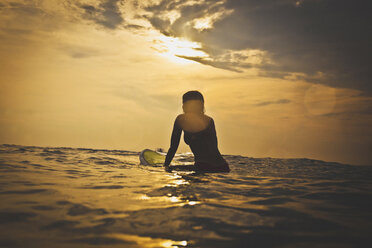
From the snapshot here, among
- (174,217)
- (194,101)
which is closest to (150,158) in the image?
(194,101)

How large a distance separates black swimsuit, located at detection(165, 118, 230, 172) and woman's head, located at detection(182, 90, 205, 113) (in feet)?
1.68

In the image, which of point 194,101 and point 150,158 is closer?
point 194,101

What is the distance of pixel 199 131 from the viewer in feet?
22.0

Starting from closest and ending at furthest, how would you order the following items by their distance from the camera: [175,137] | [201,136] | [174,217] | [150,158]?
[174,217] → [201,136] → [175,137] → [150,158]

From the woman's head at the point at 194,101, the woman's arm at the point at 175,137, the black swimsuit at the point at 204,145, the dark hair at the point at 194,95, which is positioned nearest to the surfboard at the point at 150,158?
the woman's arm at the point at 175,137

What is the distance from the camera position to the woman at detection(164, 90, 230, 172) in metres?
6.71

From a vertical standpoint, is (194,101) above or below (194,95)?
below

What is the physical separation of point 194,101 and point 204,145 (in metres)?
1.23

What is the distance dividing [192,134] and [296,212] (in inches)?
146

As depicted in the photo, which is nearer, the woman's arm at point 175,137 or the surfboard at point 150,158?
the woman's arm at point 175,137

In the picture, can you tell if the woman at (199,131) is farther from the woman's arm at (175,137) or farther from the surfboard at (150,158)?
the surfboard at (150,158)

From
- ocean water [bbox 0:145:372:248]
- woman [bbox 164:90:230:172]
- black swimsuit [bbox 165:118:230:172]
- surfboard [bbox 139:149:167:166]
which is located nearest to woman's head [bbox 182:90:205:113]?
woman [bbox 164:90:230:172]

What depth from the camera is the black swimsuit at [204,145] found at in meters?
6.71

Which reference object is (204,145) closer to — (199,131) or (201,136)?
(201,136)
